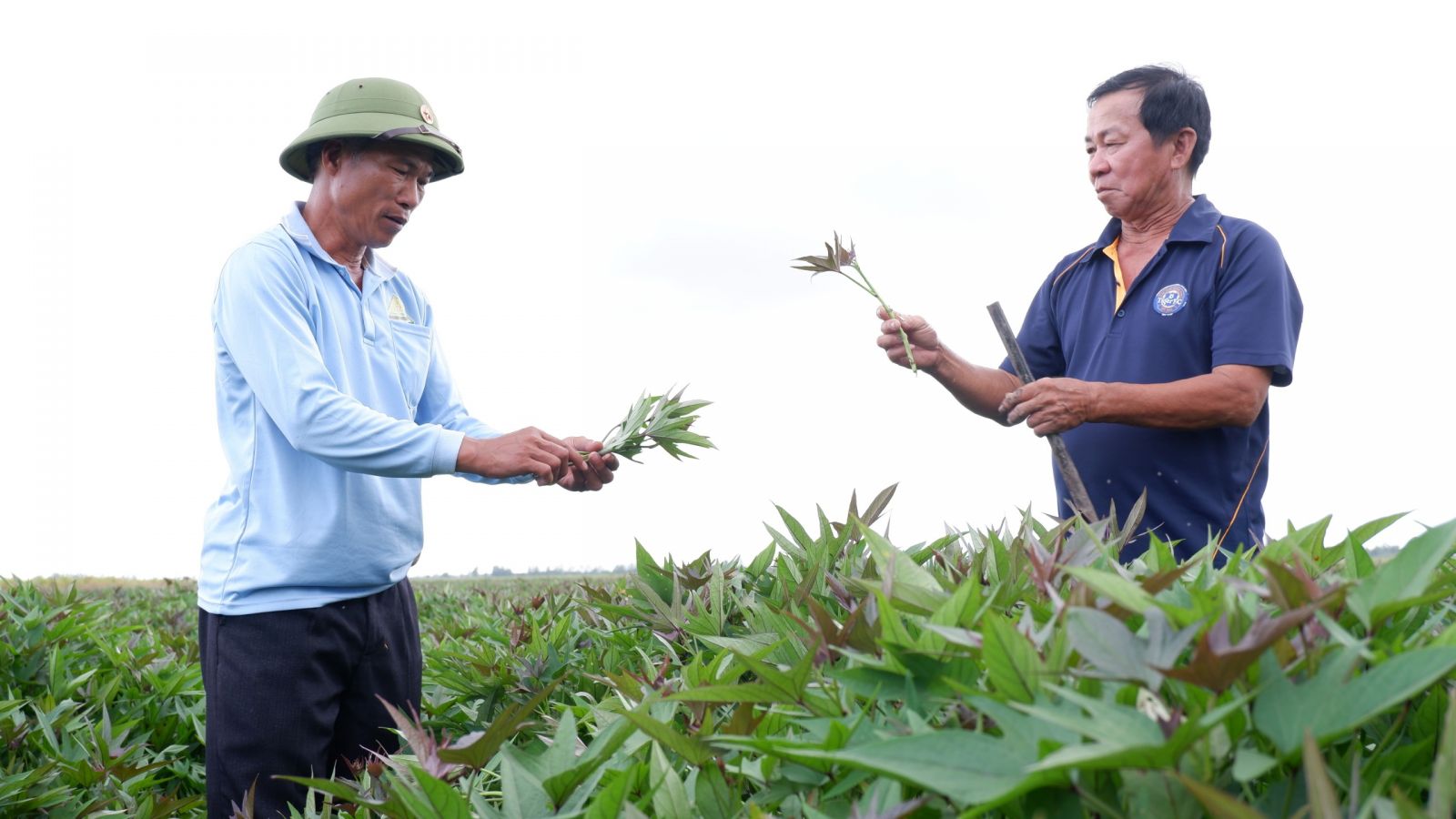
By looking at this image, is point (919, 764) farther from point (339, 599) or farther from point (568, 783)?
point (339, 599)

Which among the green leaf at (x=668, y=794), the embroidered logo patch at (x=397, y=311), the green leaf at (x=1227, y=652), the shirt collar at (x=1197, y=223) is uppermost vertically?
the shirt collar at (x=1197, y=223)

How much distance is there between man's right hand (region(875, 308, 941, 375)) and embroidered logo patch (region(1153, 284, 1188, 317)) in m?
0.78

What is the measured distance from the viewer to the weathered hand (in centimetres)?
355

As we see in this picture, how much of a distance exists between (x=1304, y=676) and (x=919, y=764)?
381 mm

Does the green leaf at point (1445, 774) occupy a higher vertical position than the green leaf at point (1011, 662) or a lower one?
lower

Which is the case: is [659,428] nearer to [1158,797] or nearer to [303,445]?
[303,445]

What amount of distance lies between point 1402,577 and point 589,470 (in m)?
2.77

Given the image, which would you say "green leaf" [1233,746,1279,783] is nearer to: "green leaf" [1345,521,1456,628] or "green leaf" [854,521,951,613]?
"green leaf" [1345,521,1456,628]

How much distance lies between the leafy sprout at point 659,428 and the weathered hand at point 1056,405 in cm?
100

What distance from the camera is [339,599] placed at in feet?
11.7

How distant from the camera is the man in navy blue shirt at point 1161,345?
143 inches

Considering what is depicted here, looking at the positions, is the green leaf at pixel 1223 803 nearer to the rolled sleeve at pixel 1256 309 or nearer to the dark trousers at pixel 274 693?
the dark trousers at pixel 274 693

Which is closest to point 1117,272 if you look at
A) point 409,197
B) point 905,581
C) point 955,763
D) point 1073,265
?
point 1073,265

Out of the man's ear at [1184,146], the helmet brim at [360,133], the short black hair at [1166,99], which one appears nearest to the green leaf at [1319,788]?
the helmet brim at [360,133]
